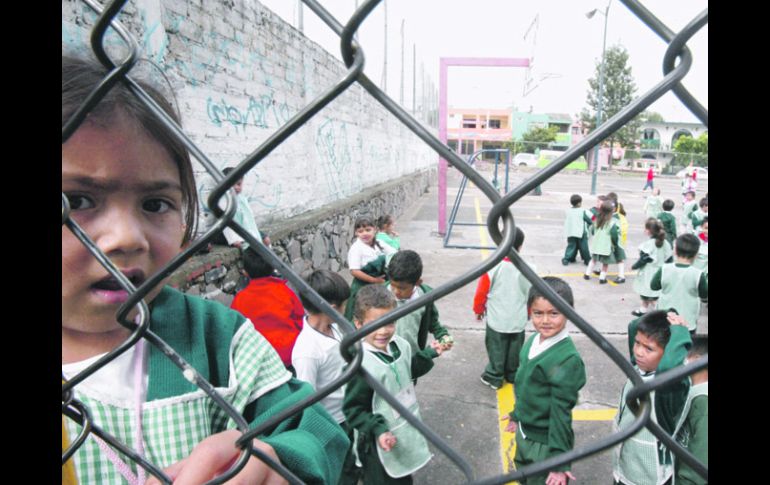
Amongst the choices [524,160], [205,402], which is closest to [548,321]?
[205,402]

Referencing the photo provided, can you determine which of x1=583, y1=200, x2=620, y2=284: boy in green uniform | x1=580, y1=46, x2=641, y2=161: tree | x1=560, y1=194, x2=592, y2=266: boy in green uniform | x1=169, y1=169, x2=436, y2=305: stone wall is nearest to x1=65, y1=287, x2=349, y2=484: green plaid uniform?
x1=169, y1=169, x2=436, y2=305: stone wall

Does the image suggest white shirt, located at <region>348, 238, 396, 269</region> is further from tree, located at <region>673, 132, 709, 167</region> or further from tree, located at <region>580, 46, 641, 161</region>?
tree, located at <region>673, 132, 709, 167</region>

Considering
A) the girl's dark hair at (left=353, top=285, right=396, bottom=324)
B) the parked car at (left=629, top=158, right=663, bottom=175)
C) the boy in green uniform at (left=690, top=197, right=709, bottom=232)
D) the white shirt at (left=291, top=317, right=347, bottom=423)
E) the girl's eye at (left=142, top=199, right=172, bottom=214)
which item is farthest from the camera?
the parked car at (left=629, top=158, right=663, bottom=175)

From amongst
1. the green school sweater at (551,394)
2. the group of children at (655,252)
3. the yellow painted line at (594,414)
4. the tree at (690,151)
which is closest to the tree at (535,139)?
the tree at (690,151)

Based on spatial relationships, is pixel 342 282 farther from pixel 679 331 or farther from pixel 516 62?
pixel 516 62

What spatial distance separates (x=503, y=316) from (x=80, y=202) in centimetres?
300

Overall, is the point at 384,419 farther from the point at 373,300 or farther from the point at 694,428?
the point at 694,428

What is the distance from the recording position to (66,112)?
87 cm

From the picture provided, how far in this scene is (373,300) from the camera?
2.30 metres

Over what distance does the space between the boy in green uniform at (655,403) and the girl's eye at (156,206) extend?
1.58 m

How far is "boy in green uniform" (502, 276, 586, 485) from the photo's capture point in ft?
6.64

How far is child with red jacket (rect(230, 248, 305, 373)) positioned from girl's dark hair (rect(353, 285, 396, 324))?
0.43 metres
